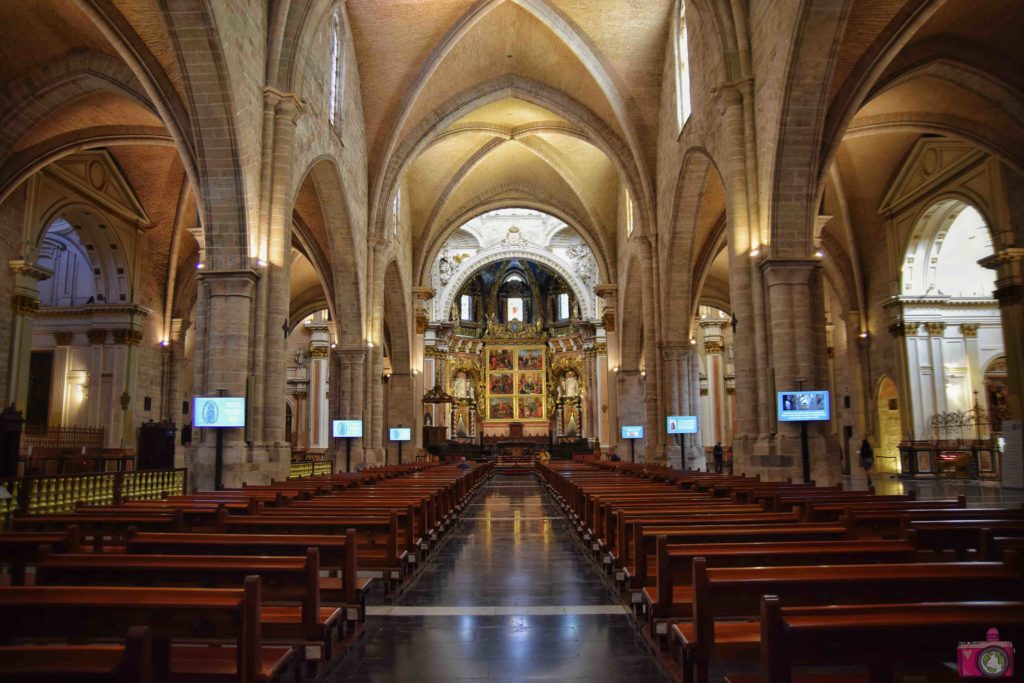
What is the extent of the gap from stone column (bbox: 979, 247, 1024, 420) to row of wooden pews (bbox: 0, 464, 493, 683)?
1600cm

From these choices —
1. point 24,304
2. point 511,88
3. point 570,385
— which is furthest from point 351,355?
point 570,385

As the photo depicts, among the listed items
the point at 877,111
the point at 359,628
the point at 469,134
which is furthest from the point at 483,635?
the point at 469,134

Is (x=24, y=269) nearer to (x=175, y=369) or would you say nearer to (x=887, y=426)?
(x=175, y=369)

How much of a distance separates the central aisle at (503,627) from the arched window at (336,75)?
1324cm

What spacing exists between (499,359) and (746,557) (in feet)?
139

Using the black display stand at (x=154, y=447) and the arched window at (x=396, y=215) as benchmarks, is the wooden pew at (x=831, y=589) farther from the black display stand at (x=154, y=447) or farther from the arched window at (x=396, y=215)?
the arched window at (x=396, y=215)

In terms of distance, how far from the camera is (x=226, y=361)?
41.4 ft

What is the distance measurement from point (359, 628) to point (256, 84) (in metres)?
11.3

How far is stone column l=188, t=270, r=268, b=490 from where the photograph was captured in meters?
12.4

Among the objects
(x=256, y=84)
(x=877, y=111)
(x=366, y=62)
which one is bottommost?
(x=256, y=84)

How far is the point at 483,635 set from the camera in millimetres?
4883

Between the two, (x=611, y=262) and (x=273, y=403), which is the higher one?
(x=611, y=262)

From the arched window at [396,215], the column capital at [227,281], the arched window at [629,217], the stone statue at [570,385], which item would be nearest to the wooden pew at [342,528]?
the column capital at [227,281]

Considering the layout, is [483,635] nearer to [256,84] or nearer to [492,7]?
Answer: [256,84]
